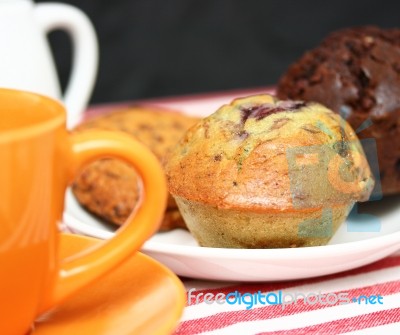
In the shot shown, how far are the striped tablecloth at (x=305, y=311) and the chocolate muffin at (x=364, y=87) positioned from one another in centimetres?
21

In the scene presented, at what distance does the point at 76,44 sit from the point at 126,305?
0.98 m

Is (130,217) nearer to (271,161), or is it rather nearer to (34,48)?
(271,161)

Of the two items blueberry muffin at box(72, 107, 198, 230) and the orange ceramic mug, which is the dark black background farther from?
the orange ceramic mug

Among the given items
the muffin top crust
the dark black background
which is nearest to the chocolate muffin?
the muffin top crust

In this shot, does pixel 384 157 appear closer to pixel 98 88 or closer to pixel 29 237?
pixel 29 237

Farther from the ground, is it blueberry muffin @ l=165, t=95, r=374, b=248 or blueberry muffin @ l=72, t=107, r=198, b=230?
blueberry muffin @ l=165, t=95, r=374, b=248

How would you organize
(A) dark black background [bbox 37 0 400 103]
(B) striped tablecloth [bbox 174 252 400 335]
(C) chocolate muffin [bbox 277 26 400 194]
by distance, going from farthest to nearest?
(A) dark black background [bbox 37 0 400 103], (C) chocolate muffin [bbox 277 26 400 194], (B) striped tablecloth [bbox 174 252 400 335]

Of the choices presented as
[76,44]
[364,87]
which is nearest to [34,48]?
[76,44]

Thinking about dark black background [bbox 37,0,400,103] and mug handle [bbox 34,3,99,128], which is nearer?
mug handle [bbox 34,3,99,128]

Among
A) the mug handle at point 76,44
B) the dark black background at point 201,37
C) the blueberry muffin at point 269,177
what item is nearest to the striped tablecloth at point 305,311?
the blueberry muffin at point 269,177

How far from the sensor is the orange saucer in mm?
673

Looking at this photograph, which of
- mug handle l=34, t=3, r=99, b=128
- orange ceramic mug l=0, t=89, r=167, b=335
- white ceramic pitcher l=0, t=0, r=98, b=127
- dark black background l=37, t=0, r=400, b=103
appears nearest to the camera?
Answer: orange ceramic mug l=0, t=89, r=167, b=335

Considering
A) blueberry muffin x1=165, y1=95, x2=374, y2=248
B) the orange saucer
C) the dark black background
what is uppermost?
blueberry muffin x1=165, y1=95, x2=374, y2=248

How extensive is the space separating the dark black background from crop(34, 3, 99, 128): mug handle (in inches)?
36.6
